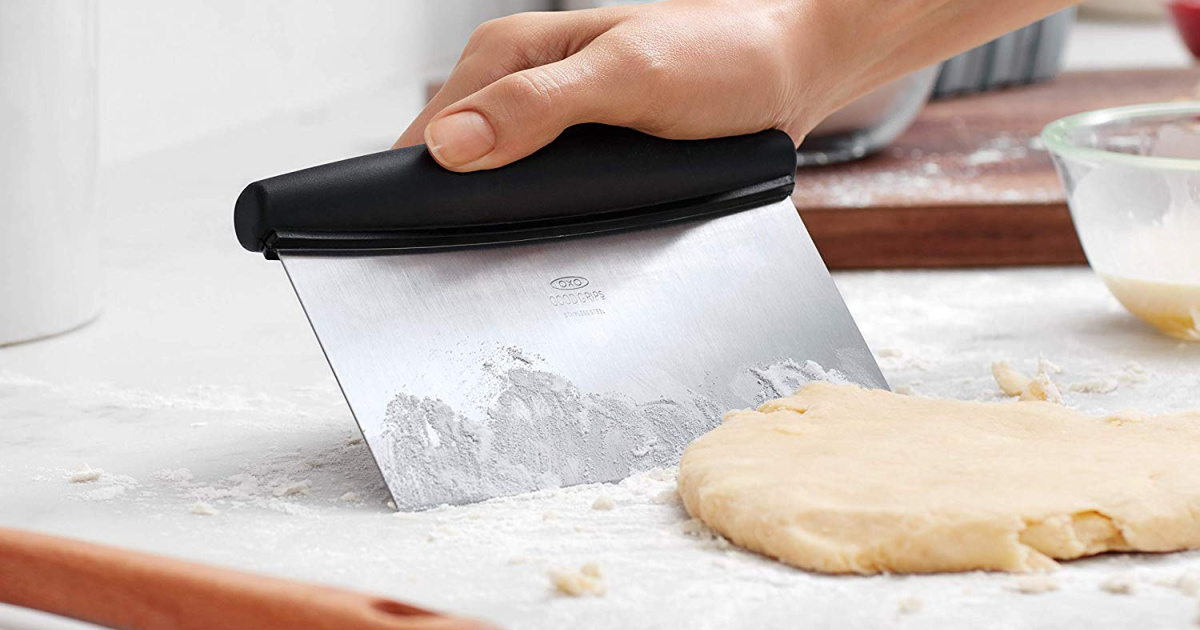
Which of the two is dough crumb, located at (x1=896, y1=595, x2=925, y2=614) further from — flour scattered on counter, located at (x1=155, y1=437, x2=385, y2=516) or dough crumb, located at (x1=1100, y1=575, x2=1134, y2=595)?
flour scattered on counter, located at (x1=155, y1=437, x2=385, y2=516)

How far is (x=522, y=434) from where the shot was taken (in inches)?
31.1

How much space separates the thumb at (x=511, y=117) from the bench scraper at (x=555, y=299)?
0.04 ft

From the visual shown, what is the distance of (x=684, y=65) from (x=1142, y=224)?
43cm

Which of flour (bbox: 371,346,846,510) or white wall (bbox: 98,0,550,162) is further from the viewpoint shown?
white wall (bbox: 98,0,550,162)

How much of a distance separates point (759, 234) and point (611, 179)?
0.40 ft

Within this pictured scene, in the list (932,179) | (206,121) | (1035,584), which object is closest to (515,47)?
(1035,584)

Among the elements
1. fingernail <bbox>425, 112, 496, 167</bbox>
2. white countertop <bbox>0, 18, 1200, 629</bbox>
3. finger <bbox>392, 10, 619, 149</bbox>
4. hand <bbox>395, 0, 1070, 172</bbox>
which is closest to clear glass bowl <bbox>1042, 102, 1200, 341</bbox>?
white countertop <bbox>0, 18, 1200, 629</bbox>

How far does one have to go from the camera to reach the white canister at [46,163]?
1.04m

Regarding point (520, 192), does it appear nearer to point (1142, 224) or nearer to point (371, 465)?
point (371, 465)

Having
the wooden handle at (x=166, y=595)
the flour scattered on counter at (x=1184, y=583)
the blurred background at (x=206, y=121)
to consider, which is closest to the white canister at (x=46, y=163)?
the blurred background at (x=206, y=121)

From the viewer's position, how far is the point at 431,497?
0.75 metres

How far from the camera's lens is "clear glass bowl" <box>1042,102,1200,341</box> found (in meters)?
1.07

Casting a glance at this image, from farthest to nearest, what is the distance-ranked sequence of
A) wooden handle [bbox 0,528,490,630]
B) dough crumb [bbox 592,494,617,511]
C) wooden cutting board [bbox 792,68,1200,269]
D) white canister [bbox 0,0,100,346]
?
wooden cutting board [bbox 792,68,1200,269]
white canister [bbox 0,0,100,346]
dough crumb [bbox 592,494,617,511]
wooden handle [bbox 0,528,490,630]

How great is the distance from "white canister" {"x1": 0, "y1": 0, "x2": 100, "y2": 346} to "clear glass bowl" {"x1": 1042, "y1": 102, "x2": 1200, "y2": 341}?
815 mm
